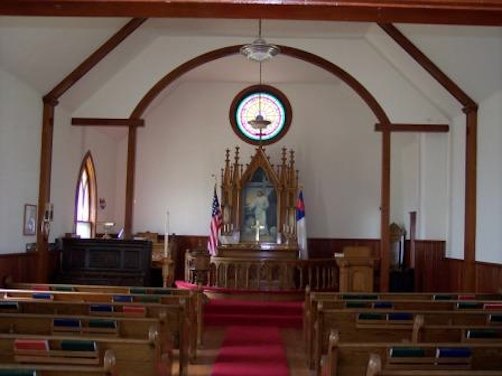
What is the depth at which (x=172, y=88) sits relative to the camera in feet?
50.2

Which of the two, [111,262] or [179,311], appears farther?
[111,262]

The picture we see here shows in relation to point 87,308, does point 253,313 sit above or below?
below

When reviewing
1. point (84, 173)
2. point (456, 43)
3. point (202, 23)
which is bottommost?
point (84, 173)

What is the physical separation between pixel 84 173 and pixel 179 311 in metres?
8.53

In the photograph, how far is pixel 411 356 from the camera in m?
3.85

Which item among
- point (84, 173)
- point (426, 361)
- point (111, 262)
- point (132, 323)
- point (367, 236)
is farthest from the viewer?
point (367, 236)

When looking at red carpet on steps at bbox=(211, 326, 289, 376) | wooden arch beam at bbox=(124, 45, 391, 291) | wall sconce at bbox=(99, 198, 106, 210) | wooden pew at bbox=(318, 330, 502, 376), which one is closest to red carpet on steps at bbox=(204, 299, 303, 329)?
red carpet on steps at bbox=(211, 326, 289, 376)

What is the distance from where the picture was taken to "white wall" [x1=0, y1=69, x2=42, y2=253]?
8.89m

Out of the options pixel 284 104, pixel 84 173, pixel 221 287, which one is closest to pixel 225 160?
pixel 284 104

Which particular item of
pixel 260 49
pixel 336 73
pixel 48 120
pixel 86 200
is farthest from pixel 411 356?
pixel 86 200

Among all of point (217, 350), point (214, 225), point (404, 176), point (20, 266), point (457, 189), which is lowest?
point (217, 350)

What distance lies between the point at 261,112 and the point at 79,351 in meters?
12.1

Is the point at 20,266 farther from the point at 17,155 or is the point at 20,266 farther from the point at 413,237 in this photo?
the point at 413,237

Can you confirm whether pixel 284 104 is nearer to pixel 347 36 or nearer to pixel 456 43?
pixel 347 36
